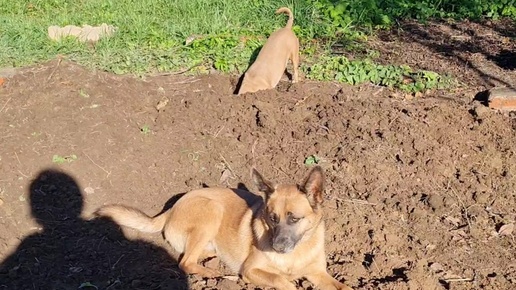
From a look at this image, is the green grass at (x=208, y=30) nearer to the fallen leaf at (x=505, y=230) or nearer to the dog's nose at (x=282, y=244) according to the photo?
the fallen leaf at (x=505, y=230)

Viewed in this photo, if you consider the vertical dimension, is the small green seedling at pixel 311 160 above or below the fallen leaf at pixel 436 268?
below

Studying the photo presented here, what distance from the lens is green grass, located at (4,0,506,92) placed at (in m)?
8.08

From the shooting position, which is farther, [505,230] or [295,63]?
[295,63]

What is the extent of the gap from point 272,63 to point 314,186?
3492 mm

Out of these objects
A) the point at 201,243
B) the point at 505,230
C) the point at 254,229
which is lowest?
the point at 201,243

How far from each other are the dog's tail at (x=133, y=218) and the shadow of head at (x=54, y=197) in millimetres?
471

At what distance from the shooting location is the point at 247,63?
8.39 meters

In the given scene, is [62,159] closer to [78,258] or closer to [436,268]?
[78,258]

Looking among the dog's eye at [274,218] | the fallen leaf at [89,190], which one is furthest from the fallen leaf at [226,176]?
the dog's eye at [274,218]

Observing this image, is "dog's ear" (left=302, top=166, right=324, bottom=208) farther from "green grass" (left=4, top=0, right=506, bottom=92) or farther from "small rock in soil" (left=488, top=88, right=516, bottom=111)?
"green grass" (left=4, top=0, right=506, bottom=92)

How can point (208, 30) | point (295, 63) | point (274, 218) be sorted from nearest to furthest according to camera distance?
point (274, 218) < point (295, 63) < point (208, 30)

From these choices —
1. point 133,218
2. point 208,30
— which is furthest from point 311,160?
point 208,30

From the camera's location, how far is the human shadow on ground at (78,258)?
15.6 ft

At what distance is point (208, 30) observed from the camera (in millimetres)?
9273
